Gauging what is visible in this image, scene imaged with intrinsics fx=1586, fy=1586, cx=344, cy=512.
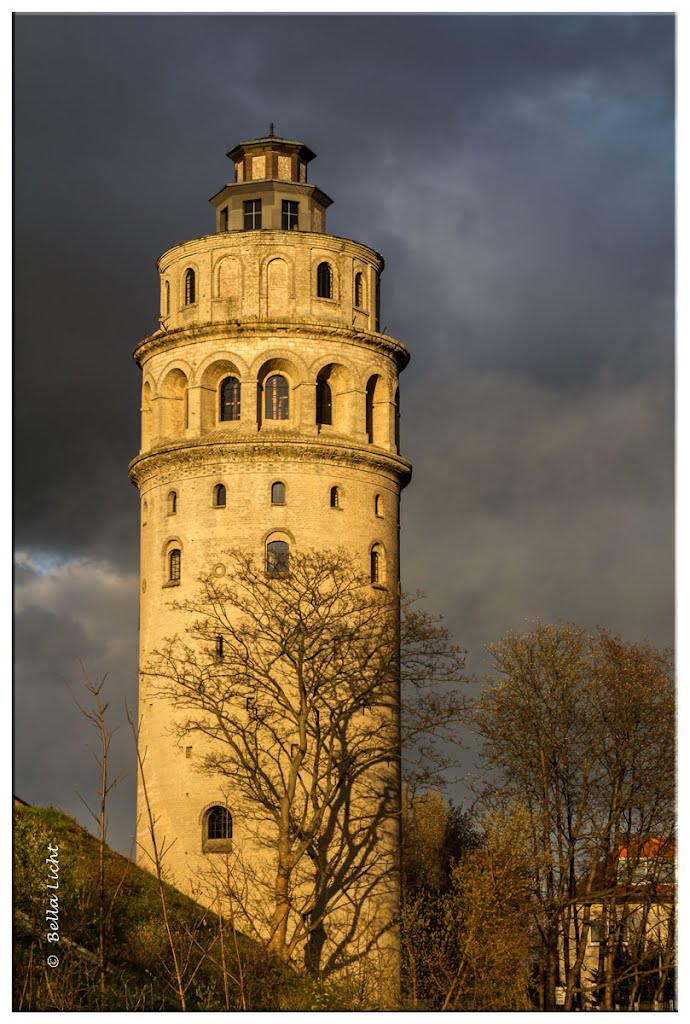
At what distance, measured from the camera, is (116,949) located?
1353 inches

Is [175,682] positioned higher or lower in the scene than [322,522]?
lower

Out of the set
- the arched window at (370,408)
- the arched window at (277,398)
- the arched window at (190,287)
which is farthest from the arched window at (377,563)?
the arched window at (190,287)

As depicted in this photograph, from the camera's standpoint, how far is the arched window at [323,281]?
4725cm

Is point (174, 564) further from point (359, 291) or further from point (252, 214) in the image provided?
point (252, 214)

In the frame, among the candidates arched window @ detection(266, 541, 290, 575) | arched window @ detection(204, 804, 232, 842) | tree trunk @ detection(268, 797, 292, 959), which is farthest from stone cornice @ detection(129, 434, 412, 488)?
tree trunk @ detection(268, 797, 292, 959)

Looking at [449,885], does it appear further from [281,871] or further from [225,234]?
[225,234]

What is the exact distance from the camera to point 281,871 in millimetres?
40281

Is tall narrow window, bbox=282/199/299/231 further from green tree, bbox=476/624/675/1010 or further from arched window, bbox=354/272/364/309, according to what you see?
green tree, bbox=476/624/675/1010

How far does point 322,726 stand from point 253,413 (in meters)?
9.33

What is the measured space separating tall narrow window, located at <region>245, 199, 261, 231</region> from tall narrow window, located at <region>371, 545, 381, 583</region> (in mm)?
10612

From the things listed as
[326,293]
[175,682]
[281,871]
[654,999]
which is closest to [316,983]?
[281,871]

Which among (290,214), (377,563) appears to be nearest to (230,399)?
(290,214)

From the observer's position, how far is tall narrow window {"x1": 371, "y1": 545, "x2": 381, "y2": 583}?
46428mm

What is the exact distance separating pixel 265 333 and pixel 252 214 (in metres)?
4.59
